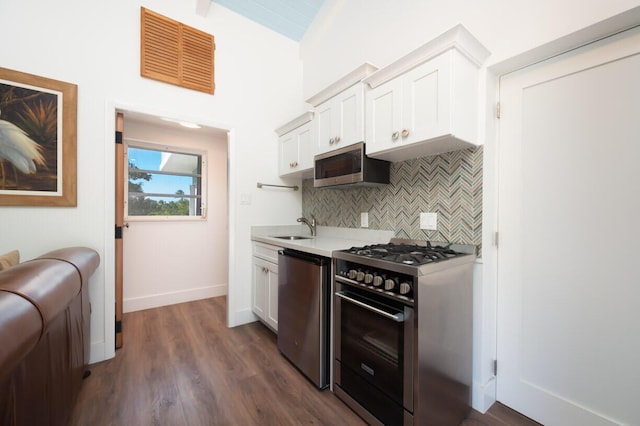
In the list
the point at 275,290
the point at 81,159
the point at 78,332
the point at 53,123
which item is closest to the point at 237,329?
the point at 275,290

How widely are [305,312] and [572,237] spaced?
1.66 meters

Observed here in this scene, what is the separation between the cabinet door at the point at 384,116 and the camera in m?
1.72

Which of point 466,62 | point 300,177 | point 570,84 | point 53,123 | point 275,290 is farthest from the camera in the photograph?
point 300,177

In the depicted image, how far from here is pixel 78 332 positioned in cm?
164

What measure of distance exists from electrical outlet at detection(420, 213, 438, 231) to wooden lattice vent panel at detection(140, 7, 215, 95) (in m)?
2.41

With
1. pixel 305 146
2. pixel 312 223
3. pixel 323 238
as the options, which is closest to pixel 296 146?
pixel 305 146

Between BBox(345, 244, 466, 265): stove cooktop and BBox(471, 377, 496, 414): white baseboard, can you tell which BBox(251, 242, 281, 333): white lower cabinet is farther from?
BBox(471, 377, 496, 414): white baseboard

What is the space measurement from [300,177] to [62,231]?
2187mm

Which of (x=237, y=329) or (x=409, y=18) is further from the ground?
(x=409, y=18)

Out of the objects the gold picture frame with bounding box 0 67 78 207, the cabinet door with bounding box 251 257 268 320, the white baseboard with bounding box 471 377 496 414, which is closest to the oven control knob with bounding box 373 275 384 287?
the white baseboard with bounding box 471 377 496 414

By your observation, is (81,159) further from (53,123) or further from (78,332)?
(78,332)

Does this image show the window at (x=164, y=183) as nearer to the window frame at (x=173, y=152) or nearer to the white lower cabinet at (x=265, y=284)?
the window frame at (x=173, y=152)

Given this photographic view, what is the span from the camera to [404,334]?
1295mm

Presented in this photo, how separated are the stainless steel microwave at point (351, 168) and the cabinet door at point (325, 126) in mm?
90
